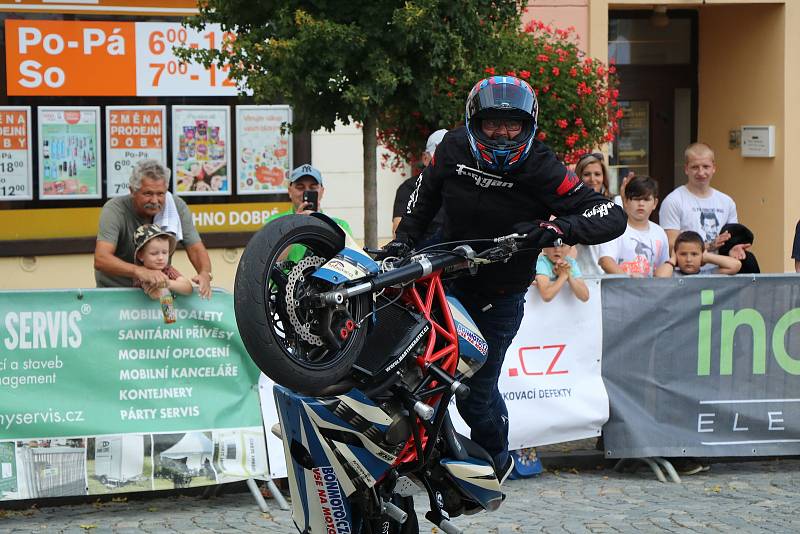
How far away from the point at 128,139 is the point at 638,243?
537 centimetres

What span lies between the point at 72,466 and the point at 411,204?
259 centimetres

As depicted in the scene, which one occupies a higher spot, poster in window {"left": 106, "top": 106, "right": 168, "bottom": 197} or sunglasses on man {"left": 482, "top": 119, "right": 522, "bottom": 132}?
poster in window {"left": 106, "top": 106, "right": 168, "bottom": 197}

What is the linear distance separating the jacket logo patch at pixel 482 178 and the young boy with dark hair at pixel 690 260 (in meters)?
3.22

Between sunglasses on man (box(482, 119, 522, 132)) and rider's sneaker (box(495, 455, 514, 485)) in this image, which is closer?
sunglasses on man (box(482, 119, 522, 132))

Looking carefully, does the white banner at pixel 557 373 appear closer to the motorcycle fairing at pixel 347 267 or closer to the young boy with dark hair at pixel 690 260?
the young boy with dark hair at pixel 690 260

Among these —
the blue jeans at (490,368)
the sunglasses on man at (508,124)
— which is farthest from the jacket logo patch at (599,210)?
the blue jeans at (490,368)

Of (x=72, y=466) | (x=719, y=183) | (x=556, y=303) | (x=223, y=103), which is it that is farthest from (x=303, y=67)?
(x=719, y=183)

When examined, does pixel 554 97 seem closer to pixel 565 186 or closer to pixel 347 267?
pixel 565 186

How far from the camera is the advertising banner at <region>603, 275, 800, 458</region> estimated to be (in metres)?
8.62

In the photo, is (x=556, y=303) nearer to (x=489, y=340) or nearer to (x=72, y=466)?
(x=489, y=340)

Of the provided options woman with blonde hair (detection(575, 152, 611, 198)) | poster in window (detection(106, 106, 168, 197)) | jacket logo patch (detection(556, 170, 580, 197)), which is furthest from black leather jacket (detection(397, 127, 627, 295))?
poster in window (detection(106, 106, 168, 197))

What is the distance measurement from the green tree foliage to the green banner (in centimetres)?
178

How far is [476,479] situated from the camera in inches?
236

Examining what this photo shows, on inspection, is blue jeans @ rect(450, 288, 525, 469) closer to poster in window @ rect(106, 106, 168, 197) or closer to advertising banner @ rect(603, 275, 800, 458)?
advertising banner @ rect(603, 275, 800, 458)
